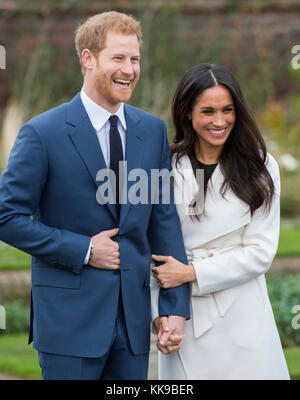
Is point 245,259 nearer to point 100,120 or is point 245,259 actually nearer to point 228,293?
point 228,293

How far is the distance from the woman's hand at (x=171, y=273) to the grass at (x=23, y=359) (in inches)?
71.3

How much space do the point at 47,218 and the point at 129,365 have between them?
0.70 m

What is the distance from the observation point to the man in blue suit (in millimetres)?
2652

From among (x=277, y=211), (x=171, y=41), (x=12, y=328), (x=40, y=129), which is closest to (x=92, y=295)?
(x=40, y=129)

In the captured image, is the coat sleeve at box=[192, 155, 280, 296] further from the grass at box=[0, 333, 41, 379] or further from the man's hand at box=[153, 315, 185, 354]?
the grass at box=[0, 333, 41, 379]

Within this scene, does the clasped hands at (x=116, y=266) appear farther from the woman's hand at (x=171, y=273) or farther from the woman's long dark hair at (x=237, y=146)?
the woman's long dark hair at (x=237, y=146)

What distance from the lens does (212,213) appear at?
296 cm

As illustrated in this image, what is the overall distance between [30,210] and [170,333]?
30.7 inches

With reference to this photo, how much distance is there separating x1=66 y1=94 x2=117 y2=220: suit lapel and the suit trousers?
500 millimetres

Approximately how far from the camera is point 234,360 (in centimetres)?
299

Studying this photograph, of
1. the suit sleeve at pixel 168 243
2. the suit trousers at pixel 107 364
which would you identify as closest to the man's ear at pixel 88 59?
the suit sleeve at pixel 168 243

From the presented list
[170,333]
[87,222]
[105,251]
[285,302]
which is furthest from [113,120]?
[285,302]

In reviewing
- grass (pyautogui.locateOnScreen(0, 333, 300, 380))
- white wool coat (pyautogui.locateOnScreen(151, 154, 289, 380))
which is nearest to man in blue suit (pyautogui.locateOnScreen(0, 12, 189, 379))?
white wool coat (pyautogui.locateOnScreen(151, 154, 289, 380))

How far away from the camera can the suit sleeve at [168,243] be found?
113 inches
